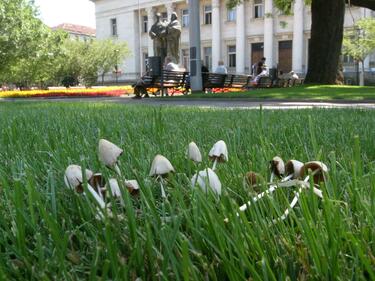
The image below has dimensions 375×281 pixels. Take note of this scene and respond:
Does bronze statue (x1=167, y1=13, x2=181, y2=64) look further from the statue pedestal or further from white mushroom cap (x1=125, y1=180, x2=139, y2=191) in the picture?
white mushroom cap (x1=125, y1=180, x2=139, y2=191)

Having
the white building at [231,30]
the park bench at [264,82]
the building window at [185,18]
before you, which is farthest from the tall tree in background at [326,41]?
the building window at [185,18]

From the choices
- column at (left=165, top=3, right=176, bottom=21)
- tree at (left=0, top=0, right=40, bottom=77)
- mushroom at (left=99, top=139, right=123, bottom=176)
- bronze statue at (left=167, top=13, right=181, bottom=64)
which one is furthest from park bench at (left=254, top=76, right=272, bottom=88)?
column at (left=165, top=3, right=176, bottom=21)

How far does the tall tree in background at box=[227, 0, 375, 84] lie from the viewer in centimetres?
1772

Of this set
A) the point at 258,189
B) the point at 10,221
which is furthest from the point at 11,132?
the point at 258,189

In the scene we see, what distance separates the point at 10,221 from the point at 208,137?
1630 mm

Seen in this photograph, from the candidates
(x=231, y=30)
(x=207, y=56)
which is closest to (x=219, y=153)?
(x=231, y=30)

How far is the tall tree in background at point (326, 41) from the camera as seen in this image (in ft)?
58.1

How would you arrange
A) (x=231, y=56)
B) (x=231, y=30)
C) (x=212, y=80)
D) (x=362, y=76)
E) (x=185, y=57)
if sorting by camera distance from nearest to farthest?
1. (x=212, y=80)
2. (x=362, y=76)
3. (x=231, y=30)
4. (x=231, y=56)
5. (x=185, y=57)

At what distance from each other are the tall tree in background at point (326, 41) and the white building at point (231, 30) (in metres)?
22.9

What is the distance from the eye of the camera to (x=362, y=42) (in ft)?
120

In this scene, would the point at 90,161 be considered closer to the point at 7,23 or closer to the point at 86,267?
the point at 86,267

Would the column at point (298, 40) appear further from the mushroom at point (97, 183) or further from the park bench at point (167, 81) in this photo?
the mushroom at point (97, 183)

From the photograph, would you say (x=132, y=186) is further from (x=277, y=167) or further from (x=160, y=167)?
(x=277, y=167)

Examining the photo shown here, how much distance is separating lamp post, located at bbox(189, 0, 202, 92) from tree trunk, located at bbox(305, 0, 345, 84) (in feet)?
14.3
